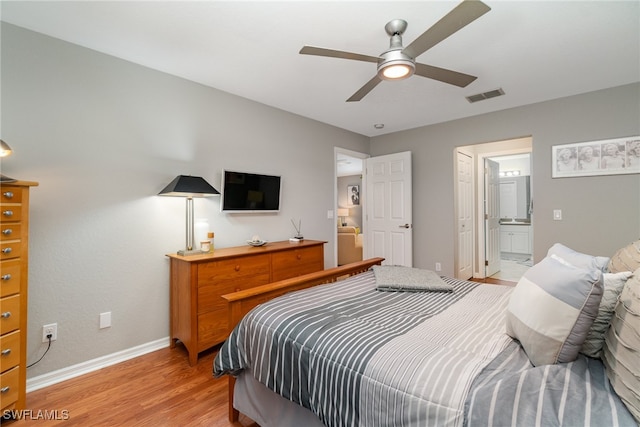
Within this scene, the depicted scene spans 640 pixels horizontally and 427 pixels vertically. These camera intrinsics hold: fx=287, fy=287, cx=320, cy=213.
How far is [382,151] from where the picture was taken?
4801mm

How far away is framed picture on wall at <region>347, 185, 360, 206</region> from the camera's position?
9055mm

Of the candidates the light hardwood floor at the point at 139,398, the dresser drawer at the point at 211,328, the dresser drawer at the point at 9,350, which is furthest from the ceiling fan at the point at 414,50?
the dresser drawer at the point at 9,350

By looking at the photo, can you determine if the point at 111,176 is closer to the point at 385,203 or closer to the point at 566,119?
the point at 385,203

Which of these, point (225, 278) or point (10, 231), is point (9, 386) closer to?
point (10, 231)

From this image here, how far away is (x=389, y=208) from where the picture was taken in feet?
14.7

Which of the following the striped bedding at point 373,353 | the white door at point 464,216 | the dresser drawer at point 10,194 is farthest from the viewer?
the white door at point 464,216

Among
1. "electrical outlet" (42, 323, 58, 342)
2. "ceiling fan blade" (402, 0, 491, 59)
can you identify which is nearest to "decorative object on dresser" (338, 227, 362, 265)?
"ceiling fan blade" (402, 0, 491, 59)

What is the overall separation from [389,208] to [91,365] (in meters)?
3.85

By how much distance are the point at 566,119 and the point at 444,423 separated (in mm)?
3826

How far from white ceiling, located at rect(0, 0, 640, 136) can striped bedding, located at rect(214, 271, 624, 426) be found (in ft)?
5.89

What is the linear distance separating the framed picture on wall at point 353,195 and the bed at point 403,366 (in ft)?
24.0

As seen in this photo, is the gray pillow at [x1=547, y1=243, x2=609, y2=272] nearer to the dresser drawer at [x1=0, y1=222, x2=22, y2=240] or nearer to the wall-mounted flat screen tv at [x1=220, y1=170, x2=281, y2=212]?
the wall-mounted flat screen tv at [x1=220, y1=170, x2=281, y2=212]

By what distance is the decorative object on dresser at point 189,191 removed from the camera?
2371mm

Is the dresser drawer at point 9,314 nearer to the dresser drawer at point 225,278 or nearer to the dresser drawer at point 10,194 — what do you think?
the dresser drawer at point 10,194
